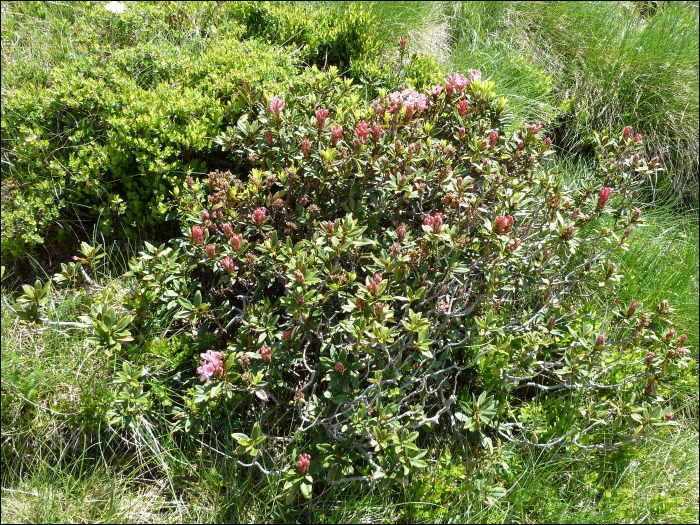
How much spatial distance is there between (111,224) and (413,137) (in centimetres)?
164

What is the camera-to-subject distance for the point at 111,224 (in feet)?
9.07

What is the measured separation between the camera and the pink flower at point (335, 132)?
92.0 inches

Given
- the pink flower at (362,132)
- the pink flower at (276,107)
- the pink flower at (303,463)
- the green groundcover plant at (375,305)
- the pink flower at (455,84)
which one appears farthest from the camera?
the pink flower at (455,84)

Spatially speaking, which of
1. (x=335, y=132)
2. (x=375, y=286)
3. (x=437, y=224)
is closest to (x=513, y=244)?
(x=437, y=224)

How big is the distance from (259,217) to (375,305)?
65 centimetres

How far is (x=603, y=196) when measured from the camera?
2322 mm

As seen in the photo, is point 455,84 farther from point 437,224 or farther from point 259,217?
point 259,217

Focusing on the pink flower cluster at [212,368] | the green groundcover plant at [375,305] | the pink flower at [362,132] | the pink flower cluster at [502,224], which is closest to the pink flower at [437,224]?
the green groundcover plant at [375,305]

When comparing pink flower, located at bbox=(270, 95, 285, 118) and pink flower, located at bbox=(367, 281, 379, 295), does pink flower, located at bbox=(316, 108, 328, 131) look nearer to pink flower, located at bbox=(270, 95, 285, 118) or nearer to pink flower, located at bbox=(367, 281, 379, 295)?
pink flower, located at bbox=(270, 95, 285, 118)

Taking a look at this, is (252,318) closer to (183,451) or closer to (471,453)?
(183,451)

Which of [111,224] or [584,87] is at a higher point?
[584,87]

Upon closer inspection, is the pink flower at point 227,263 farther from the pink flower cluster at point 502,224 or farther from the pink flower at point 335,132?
the pink flower cluster at point 502,224

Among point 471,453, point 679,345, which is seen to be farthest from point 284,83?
point 679,345

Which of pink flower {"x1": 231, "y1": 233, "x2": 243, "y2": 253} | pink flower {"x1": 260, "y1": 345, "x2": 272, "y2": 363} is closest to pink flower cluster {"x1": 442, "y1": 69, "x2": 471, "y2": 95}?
pink flower {"x1": 231, "y1": 233, "x2": 243, "y2": 253}
